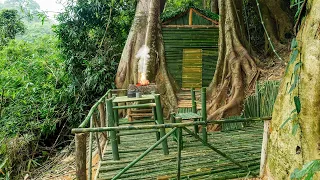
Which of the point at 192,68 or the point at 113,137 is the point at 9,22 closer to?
the point at 192,68

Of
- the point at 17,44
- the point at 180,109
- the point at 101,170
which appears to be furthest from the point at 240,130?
the point at 17,44

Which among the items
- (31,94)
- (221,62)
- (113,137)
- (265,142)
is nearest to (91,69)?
(31,94)

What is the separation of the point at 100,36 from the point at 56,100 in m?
2.71

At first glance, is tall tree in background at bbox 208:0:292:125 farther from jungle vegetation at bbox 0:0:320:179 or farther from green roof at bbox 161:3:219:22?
green roof at bbox 161:3:219:22

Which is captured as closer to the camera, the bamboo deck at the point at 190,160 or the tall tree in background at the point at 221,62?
the bamboo deck at the point at 190,160

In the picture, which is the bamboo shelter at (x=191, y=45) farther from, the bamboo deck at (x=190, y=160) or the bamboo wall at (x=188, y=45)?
the bamboo deck at (x=190, y=160)

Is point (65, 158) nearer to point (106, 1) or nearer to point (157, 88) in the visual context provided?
point (157, 88)

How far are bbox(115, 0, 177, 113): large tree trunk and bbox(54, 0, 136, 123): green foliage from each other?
0.59 meters

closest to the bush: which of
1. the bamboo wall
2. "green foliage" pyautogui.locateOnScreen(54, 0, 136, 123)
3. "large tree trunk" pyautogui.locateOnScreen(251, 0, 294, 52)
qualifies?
"green foliage" pyautogui.locateOnScreen(54, 0, 136, 123)

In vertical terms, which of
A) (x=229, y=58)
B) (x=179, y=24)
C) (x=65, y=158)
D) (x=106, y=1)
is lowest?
(x=65, y=158)

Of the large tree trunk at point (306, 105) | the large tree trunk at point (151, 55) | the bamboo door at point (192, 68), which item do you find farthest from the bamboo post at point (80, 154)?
the bamboo door at point (192, 68)

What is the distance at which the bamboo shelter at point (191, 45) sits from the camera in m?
8.56

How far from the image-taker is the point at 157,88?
777cm

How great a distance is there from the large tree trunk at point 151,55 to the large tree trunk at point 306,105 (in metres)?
5.06
